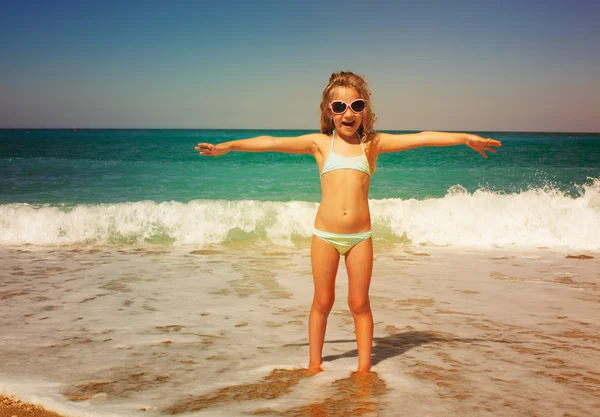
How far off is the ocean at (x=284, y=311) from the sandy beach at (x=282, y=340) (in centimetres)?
2

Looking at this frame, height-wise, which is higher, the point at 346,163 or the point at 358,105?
the point at 358,105

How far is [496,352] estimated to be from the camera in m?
4.05

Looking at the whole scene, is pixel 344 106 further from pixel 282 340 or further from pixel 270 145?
pixel 282 340

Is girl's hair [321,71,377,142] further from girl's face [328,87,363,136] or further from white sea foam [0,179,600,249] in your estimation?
white sea foam [0,179,600,249]

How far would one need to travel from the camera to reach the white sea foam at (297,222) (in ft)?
31.5

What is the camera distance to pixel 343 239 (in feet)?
10.9

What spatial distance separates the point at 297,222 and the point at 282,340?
6582 millimetres

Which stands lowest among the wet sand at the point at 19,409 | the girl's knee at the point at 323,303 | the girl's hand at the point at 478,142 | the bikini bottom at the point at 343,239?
the wet sand at the point at 19,409

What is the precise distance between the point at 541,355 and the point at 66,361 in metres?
3.56

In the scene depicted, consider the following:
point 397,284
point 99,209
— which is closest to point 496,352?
point 397,284

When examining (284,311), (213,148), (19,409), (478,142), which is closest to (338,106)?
(213,148)

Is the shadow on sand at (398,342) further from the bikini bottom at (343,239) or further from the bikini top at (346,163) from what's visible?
the bikini top at (346,163)

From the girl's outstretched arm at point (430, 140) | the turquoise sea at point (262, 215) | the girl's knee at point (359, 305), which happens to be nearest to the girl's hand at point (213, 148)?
the girl's outstretched arm at point (430, 140)

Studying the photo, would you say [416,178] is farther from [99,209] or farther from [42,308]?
[42,308]
